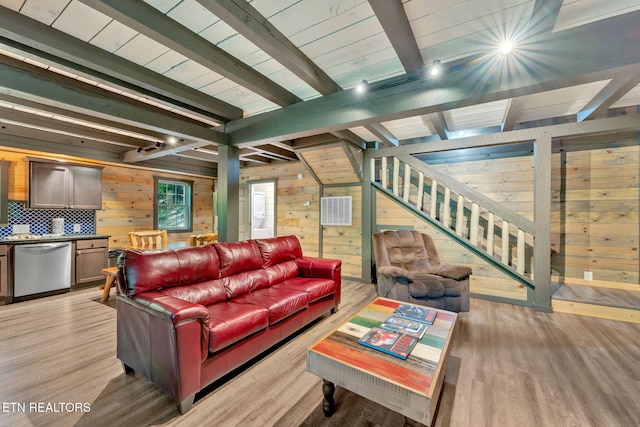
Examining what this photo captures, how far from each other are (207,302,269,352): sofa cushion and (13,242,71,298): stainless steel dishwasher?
11.5 feet

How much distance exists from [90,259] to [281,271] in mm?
3653

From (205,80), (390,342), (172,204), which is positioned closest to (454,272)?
(390,342)

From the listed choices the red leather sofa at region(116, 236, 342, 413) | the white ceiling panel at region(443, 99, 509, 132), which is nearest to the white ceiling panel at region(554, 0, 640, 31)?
the white ceiling panel at region(443, 99, 509, 132)

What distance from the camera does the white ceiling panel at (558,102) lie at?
2.61 m

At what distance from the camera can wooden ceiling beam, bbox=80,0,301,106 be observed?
146cm

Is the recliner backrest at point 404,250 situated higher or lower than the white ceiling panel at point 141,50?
lower

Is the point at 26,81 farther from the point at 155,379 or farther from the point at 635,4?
the point at 635,4

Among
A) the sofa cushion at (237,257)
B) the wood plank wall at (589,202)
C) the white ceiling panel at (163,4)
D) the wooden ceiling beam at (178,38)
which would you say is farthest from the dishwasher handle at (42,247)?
the wood plank wall at (589,202)

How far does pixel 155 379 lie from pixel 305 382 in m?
1.04

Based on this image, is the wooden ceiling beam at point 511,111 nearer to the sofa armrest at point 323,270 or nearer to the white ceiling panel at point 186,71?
the sofa armrest at point 323,270

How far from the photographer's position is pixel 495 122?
3.64 metres

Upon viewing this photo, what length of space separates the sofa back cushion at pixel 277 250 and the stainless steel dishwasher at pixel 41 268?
3358 millimetres

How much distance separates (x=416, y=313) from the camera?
2174 mm

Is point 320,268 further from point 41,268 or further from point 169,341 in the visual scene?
point 41,268
